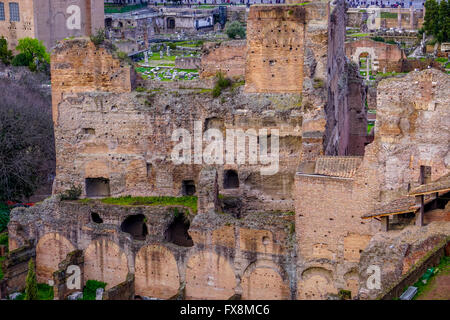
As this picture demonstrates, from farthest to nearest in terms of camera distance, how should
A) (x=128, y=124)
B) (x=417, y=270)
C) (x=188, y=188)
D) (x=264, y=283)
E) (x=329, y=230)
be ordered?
(x=188, y=188)
(x=128, y=124)
(x=264, y=283)
(x=329, y=230)
(x=417, y=270)

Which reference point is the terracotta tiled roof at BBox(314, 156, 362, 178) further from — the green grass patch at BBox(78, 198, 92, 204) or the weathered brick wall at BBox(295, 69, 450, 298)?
the green grass patch at BBox(78, 198, 92, 204)

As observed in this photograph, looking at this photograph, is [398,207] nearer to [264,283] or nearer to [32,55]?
[264,283]

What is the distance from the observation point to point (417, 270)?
62.9 ft

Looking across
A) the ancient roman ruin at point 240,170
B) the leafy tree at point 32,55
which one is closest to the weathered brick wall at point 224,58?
the ancient roman ruin at point 240,170

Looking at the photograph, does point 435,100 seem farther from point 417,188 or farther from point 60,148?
point 60,148

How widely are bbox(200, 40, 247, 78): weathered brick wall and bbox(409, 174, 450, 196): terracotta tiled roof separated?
1341 centimetres

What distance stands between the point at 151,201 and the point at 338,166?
921 centimetres

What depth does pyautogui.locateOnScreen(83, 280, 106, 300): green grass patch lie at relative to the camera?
3144 centimetres

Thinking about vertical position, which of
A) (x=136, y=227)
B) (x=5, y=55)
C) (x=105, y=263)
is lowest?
(x=105, y=263)

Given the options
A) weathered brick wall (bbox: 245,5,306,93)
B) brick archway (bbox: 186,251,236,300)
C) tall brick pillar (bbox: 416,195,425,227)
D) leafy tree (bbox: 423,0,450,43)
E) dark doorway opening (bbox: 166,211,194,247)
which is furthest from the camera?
leafy tree (bbox: 423,0,450,43)

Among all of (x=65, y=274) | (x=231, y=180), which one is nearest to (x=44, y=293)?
(x=65, y=274)

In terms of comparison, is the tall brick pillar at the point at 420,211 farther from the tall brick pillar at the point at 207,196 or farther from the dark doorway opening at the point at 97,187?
the dark doorway opening at the point at 97,187

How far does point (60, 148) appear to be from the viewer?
114 feet

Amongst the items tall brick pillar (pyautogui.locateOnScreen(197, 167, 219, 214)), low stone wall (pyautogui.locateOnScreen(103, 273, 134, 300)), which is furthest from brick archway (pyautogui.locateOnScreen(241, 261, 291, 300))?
low stone wall (pyautogui.locateOnScreen(103, 273, 134, 300))
